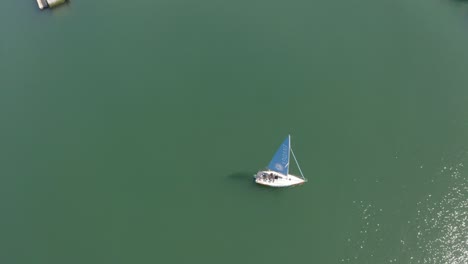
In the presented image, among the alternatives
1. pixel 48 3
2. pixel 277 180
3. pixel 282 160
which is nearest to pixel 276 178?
pixel 277 180

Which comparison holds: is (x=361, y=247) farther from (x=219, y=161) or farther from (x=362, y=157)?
(x=219, y=161)

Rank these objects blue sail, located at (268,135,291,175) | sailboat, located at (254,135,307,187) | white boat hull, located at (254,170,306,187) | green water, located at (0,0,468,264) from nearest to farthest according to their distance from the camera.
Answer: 1. blue sail, located at (268,135,291,175)
2. green water, located at (0,0,468,264)
3. sailboat, located at (254,135,307,187)
4. white boat hull, located at (254,170,306,187)

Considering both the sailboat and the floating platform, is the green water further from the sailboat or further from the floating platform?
the floating platform

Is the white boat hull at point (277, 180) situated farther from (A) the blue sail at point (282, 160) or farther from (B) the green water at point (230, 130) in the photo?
(B) the green water at point (230, 130)

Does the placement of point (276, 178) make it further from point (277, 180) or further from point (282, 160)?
point (282, 160)

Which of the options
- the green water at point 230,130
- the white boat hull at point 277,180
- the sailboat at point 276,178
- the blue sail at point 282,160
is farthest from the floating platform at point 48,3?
the blue sail at point 282,160

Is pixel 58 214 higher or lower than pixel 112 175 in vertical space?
lower

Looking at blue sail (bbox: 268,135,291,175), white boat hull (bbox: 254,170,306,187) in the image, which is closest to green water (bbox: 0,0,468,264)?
white boat hull (bbox: 254,170,306,187)

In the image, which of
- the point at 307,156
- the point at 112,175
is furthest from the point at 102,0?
the point at 307,156
